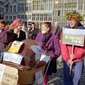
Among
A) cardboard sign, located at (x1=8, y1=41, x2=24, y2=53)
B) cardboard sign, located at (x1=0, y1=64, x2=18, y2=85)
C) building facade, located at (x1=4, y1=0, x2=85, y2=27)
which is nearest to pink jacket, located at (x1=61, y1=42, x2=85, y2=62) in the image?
cardboard sign, located at (x1=8, y1=41, x2=24, y2=53)

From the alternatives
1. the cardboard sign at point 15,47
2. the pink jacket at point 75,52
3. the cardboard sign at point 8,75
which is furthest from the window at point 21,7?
the cardboard sign at point 8,75

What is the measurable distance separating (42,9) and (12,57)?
115 ft

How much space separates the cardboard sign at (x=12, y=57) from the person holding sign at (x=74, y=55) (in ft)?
5.05

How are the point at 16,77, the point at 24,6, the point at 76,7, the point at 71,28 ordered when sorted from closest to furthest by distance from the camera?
the point at 16,77 < the point at 71,28 < the point at 76,7 < the point at 24,6

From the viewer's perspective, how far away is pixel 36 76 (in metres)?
2.21

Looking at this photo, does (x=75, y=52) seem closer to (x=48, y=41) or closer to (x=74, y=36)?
(x=74, y=36)

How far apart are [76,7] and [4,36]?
3248cm

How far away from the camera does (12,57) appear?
7.01ft

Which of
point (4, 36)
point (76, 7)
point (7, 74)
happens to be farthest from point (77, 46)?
point (76, 7)

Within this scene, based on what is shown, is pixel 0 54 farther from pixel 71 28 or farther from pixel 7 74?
pixel 71 28

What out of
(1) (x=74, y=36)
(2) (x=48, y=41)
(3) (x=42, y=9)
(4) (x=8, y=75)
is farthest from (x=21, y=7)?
(4) (x=8, y=75)

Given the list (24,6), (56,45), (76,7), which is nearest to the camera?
(56,45)

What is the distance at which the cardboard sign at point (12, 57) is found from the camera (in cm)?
210

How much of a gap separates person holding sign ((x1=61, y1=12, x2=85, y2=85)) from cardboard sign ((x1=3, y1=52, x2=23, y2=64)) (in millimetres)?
1540
